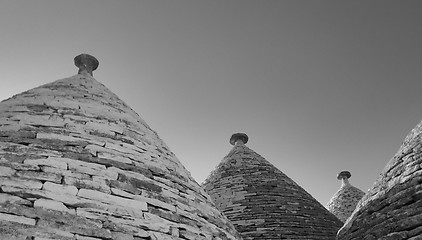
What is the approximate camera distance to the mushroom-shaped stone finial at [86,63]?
5609 mm

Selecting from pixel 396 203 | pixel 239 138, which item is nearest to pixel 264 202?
pixel 239 138

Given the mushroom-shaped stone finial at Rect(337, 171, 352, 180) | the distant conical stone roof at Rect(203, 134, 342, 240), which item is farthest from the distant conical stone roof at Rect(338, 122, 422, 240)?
the mushroom-shaped stone finial at Rect(337, 171, 352, 180)

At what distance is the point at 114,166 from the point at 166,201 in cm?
53

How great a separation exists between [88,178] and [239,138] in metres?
6.05

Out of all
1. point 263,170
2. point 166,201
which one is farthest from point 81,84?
point 263,170

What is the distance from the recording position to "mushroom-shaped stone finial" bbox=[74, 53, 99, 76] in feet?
18.4

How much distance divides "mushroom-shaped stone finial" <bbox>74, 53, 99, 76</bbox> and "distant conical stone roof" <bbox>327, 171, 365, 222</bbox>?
8023mm

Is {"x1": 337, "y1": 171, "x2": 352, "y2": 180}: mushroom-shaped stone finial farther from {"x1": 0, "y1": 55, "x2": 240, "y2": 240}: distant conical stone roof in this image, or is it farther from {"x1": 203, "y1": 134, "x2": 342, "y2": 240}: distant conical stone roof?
{"x1": 0, "y1": 55, "x2": 240, "y2": 240}: distant conical stone roof

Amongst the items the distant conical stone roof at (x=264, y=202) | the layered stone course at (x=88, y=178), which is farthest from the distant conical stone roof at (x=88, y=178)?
the distant conical stone roof at (x=264, y=202)

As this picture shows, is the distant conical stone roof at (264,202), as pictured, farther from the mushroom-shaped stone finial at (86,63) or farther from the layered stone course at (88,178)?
the mushroom-shaped stone finial at (86,63)

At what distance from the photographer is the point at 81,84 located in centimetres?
500

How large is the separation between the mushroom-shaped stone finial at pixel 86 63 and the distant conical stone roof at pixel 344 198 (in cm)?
802

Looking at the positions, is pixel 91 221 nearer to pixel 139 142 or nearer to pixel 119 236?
pixel 119 236

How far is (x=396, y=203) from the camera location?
4230 millimetres
